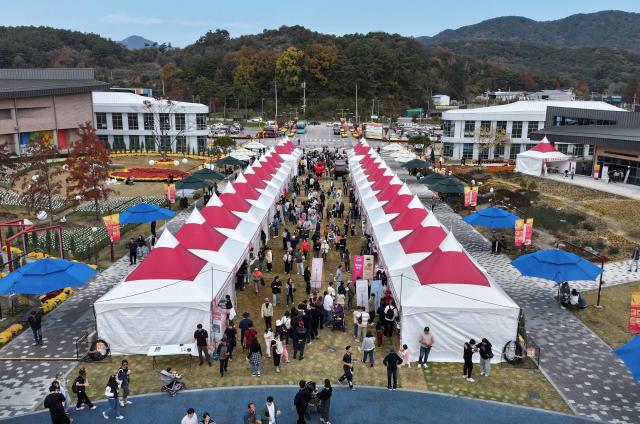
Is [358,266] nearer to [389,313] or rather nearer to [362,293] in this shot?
[362,293]

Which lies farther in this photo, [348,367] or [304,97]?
[304,97]

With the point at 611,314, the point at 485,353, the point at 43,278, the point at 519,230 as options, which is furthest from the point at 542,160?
the point at 43,278

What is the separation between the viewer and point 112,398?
36.0ft

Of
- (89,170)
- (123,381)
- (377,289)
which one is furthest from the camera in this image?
(89,170)

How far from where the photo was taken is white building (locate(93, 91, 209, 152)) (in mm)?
58062

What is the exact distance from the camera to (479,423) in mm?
11102

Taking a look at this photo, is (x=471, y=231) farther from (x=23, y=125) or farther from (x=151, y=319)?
(x=23, y=125)

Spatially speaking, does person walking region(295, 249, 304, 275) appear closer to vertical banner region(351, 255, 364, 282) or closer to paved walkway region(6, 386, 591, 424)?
vertical banner region(351, 255, 364, 282)

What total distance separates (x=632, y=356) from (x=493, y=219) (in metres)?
12.5

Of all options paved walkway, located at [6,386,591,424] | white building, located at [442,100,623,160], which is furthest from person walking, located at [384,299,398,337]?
white building, located at [442,100,623,160]

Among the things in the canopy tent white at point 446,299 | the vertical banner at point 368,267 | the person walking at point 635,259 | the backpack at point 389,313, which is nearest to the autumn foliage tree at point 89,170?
the vertical banner at point 368,267

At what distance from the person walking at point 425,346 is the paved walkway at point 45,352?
8998mm

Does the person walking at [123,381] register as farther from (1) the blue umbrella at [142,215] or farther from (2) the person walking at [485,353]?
(1) the blue umbrella at [142,215]

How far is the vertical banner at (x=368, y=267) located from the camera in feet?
58.5
